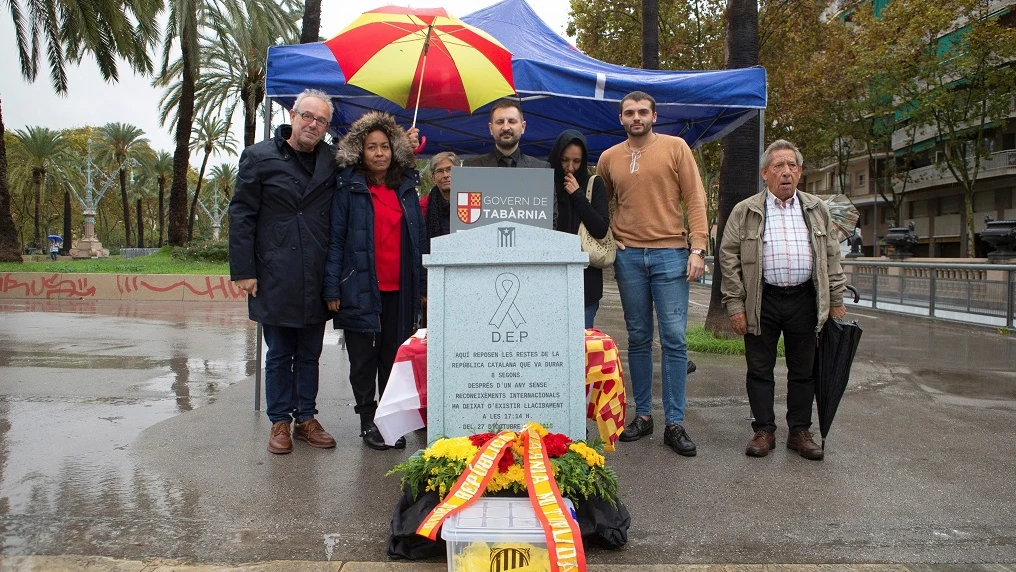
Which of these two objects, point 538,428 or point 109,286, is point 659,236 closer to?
point 538,428

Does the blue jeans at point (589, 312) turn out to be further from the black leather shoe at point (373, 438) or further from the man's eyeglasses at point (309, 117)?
the man's eyeglasses at point (309, 117)

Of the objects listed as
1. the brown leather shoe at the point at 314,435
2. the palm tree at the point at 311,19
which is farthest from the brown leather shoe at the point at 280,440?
the palm tree at the point at 311,19

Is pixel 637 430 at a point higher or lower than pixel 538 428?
lower

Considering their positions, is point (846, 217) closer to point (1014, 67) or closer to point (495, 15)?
point (495, 15)

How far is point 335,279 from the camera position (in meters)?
4.29

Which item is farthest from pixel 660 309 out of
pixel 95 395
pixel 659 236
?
pixel 95 395

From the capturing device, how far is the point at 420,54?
198 inches

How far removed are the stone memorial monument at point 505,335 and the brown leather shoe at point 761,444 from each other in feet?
5.46

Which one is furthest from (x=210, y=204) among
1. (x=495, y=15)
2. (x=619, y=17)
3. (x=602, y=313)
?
(x=495, y=15)

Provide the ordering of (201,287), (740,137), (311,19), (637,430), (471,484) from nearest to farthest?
(471,484), (637,430), (740,137), (311,19), (201,287)

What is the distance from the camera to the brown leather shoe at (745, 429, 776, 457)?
170 inches

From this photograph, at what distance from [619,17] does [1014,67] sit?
55.9ft

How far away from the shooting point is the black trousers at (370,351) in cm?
444

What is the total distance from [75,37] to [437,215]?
18.7 meters
